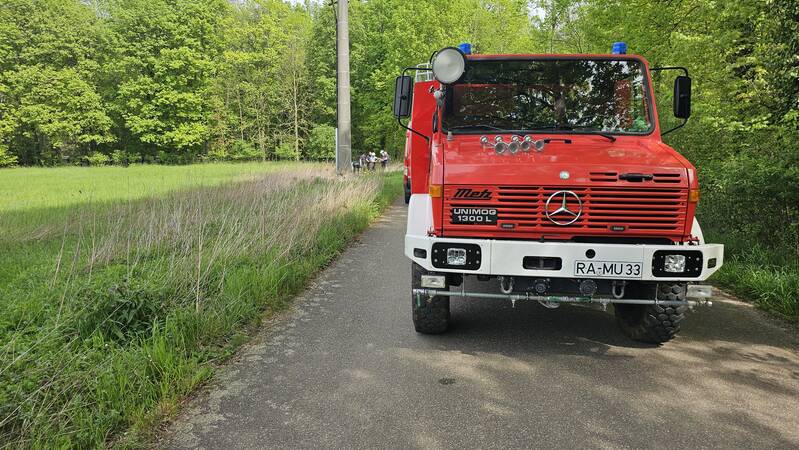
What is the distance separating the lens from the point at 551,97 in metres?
4.64

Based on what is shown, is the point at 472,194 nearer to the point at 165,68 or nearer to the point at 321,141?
the point at 321,141

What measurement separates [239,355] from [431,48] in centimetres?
2640

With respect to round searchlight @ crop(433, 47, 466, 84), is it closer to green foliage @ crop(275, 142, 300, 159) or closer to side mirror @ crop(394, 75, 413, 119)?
side mirror @ crop(394, 75, 413, 119)

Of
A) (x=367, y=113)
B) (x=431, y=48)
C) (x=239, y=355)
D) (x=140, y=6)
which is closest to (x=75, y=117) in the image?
(x=140, y=6)

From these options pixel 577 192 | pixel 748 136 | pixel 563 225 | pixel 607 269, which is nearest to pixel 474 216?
pixel 563 225

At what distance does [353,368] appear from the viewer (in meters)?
3.74

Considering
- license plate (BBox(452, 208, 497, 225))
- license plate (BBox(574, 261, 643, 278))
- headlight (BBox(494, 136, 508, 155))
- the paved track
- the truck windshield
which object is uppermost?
the truck windshield

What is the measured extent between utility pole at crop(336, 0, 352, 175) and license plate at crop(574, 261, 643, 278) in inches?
472

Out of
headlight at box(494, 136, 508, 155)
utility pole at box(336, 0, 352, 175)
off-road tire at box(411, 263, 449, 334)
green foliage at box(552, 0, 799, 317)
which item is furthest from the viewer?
utility pole at box(336, 0, 352, 175)

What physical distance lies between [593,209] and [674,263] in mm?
659

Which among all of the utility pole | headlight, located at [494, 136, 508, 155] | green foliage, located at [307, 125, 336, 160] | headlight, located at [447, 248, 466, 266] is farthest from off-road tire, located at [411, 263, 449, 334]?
green foliage, located at [307, 125, 336, 160]

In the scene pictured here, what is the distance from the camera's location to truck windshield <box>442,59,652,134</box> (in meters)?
4.56

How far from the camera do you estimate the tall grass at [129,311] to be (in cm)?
280

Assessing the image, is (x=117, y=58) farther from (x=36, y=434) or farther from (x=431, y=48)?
(x=36, y=434)
